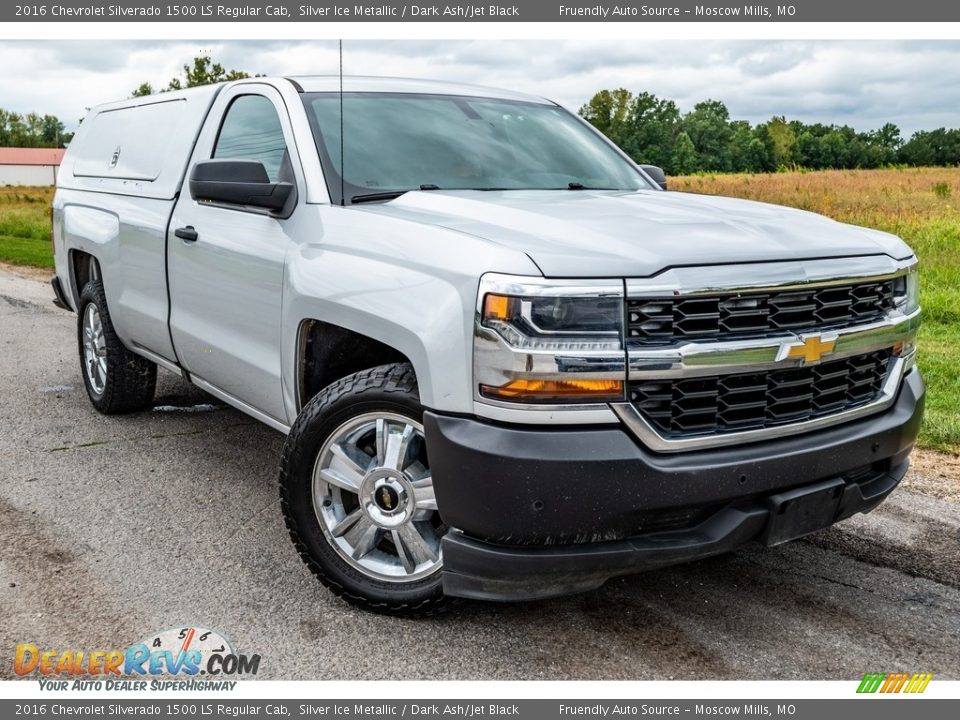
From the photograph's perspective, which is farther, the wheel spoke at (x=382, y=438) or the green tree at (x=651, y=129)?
the green tree at (x=651, y=129)

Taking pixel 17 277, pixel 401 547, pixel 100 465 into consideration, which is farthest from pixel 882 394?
pixel 17 277

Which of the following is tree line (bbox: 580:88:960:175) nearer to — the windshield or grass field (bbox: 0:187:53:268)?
grass field (bbox: 0:187:53:268)

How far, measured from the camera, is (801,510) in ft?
10.3

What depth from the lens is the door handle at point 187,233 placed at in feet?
15.1

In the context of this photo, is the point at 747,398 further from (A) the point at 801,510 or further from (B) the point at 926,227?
(B) the point at 926,227

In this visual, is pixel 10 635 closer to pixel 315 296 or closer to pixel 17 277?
pixel 315 296

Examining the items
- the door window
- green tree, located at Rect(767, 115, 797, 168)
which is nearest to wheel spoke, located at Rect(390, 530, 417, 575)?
the door window

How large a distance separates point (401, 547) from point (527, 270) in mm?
1128

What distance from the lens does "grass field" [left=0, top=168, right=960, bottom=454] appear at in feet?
21.3

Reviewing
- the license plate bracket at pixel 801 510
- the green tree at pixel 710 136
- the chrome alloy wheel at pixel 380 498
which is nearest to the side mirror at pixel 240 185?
the chrome alloy wheel at pixel 380 498

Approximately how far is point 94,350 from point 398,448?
3672mm

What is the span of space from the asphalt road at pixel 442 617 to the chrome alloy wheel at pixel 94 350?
118 centimetres

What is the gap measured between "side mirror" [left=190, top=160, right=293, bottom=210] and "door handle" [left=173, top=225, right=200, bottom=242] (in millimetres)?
655

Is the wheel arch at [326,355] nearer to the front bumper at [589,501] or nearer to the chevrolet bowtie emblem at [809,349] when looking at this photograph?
the front bumper at [589,501]
